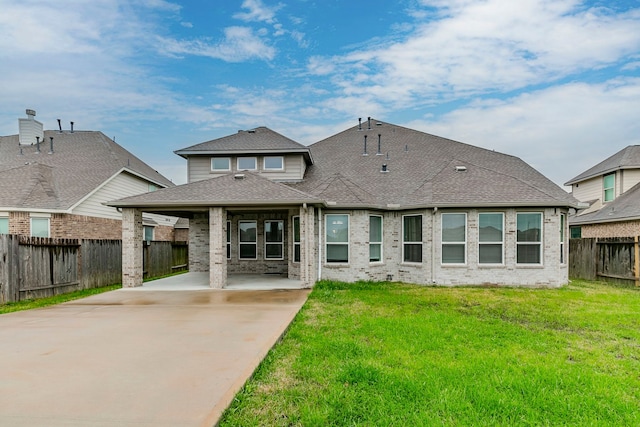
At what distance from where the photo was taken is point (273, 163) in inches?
641

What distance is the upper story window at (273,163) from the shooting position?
53.2 feet

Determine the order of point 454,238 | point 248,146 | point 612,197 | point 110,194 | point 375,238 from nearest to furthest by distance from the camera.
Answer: point 454,238
point 375,238
point 248,146
point 110,194
point 612,197

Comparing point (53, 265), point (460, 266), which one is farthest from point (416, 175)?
point (53, 265)

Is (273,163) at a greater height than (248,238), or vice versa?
(273,163)

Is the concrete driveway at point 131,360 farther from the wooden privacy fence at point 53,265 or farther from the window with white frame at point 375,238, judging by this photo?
the window with white frame at point 375,238

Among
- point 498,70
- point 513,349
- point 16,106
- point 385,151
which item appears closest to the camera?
point 513,349

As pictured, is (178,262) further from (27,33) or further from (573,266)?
(573,266)

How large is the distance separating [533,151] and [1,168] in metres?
31.1

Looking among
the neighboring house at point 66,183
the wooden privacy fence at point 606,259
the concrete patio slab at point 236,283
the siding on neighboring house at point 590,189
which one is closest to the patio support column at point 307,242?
the concrete patio slab at point 236,283

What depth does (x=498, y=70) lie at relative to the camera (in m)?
16.4

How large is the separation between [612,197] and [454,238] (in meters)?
14.3

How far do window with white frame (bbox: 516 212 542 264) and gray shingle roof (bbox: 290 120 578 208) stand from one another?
64cm

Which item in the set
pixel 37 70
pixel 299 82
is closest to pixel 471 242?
pixel 299 82

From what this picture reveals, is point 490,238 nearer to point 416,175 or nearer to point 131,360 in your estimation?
point 416,175
